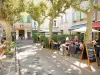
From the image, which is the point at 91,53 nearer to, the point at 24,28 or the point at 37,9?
the point at 37,9

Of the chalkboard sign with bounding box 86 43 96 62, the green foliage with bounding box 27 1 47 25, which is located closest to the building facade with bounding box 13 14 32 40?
the green foliage with bounding box 27 1 47 25

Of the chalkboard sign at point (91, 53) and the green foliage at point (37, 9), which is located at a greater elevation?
the green foliage at point (37, 9)

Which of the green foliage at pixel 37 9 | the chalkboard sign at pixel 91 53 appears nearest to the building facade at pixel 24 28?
the green foliage at pixel 37 9

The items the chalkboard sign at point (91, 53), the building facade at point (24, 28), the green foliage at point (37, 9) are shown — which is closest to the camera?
the chalkboard sign at point (91, 53)

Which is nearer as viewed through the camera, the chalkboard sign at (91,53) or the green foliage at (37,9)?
the chalkboard sign at (91,53)

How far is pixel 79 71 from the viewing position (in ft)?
33.2

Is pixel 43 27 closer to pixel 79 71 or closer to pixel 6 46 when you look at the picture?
pixel 6 46

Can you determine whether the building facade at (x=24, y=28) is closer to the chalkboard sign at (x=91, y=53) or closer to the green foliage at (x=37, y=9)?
the green foliage at (x=37, y=9)

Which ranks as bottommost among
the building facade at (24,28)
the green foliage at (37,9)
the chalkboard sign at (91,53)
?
the chalkboard sign at (91,53)

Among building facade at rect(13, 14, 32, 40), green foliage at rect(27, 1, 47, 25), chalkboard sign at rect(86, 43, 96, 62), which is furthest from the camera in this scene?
building facade at rect(13, 14, 32, 40)

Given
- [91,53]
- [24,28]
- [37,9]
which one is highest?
[37,9]

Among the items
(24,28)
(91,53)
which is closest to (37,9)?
(24,28)

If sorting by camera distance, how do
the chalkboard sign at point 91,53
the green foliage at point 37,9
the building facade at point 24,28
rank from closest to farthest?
the chalkboard sign at point 91,53, the green foliage at point 37,9, the building facade at point 24,28

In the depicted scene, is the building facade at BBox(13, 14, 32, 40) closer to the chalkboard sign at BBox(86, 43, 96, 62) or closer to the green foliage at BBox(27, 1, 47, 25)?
the green foliage at BBox(27, 1, 47, 25)
